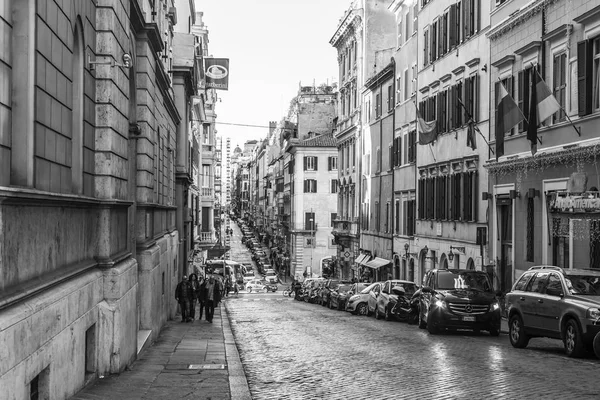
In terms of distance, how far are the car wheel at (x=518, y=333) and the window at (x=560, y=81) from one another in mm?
8738

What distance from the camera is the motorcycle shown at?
2952 cm

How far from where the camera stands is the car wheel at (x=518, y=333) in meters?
19.4

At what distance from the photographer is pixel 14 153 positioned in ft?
30.1

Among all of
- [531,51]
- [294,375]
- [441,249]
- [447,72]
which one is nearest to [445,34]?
[447,72]

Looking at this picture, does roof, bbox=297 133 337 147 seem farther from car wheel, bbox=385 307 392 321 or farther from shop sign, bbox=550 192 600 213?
shop sign, bbox=550 192 600 213

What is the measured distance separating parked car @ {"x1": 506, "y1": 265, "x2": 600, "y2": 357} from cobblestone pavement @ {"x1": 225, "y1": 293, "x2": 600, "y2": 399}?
0.39 m

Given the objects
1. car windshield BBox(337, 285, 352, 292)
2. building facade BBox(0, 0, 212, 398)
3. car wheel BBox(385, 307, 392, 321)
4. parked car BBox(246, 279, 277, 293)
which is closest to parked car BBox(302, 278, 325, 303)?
car windshield BBox(337, 285, 352, 292)

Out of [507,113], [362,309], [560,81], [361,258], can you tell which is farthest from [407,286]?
[361,258]

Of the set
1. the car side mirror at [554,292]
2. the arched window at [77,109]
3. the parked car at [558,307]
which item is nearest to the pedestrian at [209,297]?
the parked car at [558,307]

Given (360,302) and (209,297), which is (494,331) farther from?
(360,302)

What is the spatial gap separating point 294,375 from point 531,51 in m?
17.2

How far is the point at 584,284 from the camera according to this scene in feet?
57.2

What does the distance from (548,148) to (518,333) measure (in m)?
9.52

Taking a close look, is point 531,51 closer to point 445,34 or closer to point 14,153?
point 445,34
